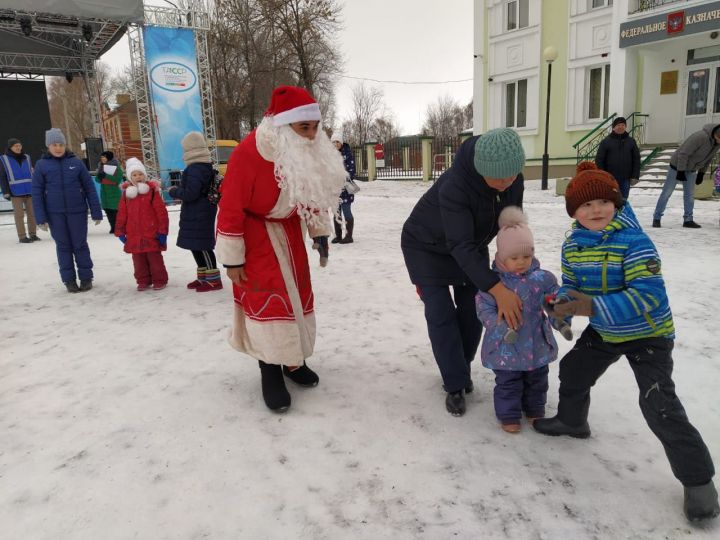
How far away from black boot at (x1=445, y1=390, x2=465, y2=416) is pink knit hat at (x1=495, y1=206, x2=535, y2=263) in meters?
0.86

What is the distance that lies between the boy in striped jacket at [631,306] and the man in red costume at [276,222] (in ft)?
4.60

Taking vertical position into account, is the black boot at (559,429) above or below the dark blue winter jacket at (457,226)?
below

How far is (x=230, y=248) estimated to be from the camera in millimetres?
2689

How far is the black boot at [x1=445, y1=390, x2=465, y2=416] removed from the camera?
9.09 feet

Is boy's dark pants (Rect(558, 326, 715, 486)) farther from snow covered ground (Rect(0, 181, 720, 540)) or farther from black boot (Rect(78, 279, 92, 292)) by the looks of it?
black boot (Rect(78, 279, 92, 292))

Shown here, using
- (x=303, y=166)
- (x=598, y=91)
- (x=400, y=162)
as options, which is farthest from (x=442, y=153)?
(x=303, y=166)

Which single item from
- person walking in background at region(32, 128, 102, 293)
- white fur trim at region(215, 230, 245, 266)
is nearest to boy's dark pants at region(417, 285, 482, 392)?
white fur trim at region(215, 230, 245, 266)

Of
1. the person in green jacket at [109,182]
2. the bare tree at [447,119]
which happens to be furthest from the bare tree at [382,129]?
the person in green jacket at [109,182]

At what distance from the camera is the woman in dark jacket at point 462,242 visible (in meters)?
2.27

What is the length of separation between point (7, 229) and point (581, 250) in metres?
14.0

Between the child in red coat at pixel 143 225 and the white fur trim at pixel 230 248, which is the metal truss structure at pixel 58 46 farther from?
the white fur trim at pixel 230 248

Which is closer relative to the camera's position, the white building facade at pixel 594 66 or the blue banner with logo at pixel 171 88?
the white building facade at pixel 594 66

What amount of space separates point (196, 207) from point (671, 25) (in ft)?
48.3

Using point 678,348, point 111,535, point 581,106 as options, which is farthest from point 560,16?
point 111,535
